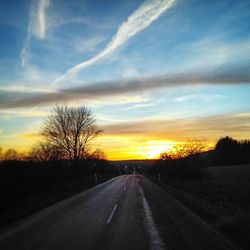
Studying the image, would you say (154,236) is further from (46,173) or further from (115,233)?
(46,173)

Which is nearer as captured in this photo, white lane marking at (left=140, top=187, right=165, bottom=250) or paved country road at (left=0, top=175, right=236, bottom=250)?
white lane marking at (left=140, top=187, right=165, bottom=250)

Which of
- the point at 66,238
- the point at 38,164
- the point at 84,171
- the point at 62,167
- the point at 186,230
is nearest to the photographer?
the point at 66,238

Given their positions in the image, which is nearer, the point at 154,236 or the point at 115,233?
the point at 154,236

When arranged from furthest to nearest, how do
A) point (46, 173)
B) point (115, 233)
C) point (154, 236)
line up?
point (46, 173) → point (115, 233) → point (154, 236)

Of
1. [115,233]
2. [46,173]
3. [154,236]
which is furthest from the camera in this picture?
[46,173]

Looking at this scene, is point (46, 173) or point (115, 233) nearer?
point (115, 233)

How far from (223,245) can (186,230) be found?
2.17 meters

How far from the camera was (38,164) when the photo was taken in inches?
1163

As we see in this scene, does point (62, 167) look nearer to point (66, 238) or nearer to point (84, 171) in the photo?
point (84, 171)

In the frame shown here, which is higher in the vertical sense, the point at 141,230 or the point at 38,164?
the point at 38,164

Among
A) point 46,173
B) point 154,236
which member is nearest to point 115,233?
point 154,236

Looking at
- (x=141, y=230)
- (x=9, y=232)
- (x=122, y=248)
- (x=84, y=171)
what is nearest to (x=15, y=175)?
(x=9, y=232)

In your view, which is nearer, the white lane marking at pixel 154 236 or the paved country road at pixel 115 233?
the white lane marking at pixel 154 236

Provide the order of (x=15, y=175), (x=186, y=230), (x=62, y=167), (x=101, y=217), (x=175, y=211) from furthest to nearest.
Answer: (x=62, y=167)
(x=15, y=175)
(x=175, y=211)
(x=101, y=217)
(x=186, y=230)
